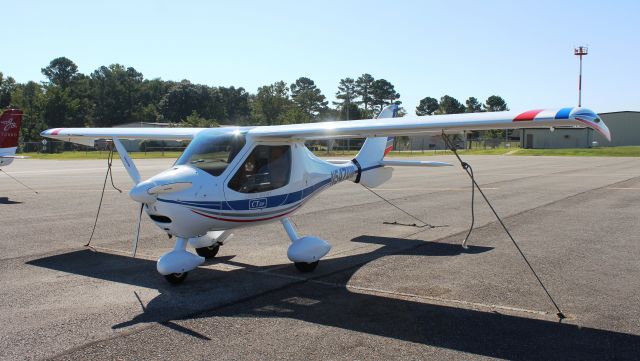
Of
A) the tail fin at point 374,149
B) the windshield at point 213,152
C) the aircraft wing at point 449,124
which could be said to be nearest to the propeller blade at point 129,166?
the windshield at point 213,152

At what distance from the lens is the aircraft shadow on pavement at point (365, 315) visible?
16.9 ft

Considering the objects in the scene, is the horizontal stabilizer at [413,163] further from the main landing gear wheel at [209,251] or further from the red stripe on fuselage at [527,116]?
the red stripe on fuselage at [527,116]

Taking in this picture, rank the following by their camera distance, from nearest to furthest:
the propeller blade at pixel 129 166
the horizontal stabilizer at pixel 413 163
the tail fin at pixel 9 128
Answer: the propeller blade at pixel 129 166 → the horizontal stabilizer at pixel 413 163 → the tail fin at pixel 9 128

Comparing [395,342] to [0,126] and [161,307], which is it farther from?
[0,126]

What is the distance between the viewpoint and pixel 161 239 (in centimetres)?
1086

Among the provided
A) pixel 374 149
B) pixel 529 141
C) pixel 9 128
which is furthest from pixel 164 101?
pixel 374 149

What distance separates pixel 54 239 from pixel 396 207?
883 centimetres

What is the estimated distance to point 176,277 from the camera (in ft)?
24.1

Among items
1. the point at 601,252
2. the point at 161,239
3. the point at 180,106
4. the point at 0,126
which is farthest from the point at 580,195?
the point at 180,106

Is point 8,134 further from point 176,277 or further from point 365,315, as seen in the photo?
point 365,315

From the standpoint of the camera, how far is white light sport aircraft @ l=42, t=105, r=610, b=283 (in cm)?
671

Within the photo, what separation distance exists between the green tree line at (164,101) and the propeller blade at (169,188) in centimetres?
7306

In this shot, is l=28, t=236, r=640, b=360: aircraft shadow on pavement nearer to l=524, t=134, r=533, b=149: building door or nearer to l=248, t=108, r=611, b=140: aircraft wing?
l=248, t=108, r=611, b=140: aircraft wing

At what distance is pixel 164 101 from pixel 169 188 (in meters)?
114
